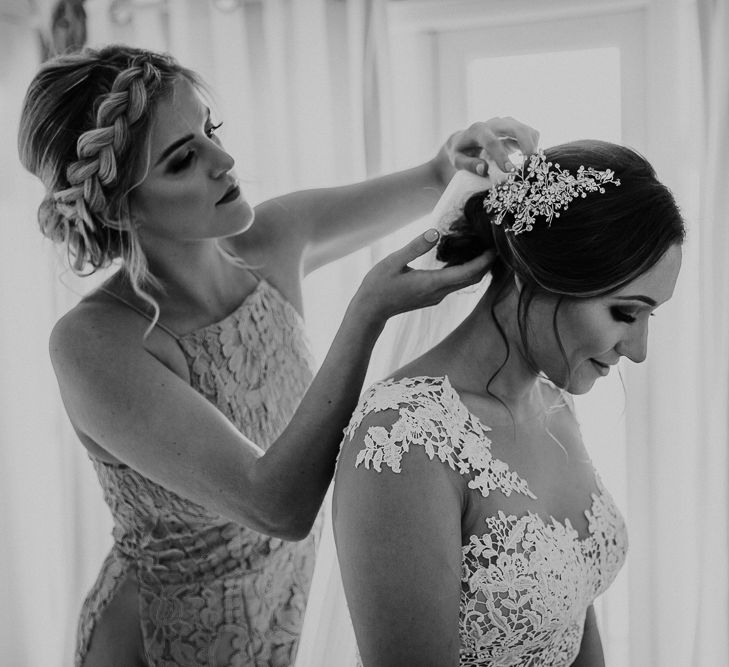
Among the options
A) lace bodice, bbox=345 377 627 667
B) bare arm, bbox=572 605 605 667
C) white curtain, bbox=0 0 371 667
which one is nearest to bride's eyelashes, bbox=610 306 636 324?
lace bodice, bbox=345 377 627 667

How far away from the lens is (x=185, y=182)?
1.52 meters

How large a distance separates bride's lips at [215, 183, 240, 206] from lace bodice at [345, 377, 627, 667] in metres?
0.47

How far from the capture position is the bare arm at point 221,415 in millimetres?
1250

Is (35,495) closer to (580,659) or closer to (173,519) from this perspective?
(173,519)

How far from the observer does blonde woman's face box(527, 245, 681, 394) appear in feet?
4.03

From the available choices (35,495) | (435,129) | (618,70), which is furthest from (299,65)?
(35,495)

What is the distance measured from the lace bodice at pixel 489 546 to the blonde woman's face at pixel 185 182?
45 centimetres

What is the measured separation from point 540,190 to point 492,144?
0.26 m

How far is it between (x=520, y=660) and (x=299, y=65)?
167 centimetres

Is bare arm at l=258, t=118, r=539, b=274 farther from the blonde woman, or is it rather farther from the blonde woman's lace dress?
the blonde woman's lace dress

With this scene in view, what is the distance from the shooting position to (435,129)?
8.50ft

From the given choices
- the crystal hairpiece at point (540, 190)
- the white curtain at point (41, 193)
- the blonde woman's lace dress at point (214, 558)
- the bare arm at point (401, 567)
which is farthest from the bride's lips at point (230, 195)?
the white curtain at point (41, 193)

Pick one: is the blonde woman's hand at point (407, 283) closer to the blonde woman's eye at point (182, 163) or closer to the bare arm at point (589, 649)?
the blonde woman's eye at point (182, 163)

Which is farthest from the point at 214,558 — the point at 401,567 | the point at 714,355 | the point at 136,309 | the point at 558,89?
the point at 558,89
